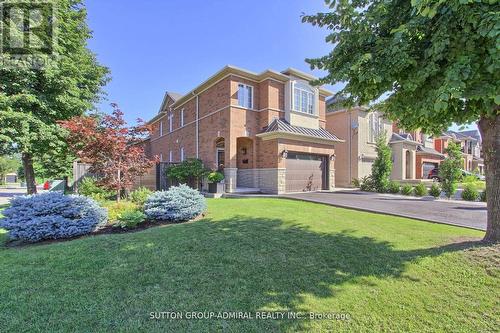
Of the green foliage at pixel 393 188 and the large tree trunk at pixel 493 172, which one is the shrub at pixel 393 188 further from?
the large tree trunk at pixel 493 172

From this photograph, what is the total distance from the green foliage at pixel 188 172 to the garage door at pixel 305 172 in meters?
5.26

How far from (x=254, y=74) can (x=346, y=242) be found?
42.4 feet

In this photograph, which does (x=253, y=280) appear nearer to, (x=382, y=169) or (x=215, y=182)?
(x=215, y=182)

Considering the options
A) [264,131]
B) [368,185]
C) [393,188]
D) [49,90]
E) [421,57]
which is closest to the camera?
[421,57]

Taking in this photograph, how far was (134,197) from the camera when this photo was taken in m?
→ 9.12

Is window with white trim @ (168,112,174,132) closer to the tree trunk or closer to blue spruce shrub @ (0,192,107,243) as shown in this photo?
the tree trunk

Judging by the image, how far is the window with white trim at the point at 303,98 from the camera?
55.5ft

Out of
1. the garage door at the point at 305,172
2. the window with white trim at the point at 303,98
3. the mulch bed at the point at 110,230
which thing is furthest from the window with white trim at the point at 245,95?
the mulch bed at the point at 110,230

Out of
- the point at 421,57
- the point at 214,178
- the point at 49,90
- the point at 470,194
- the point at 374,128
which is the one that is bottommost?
the point at 470,194

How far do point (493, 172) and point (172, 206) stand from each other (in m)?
7.57

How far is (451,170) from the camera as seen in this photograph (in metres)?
14.6

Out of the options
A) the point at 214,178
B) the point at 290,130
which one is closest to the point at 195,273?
the point at 214,178

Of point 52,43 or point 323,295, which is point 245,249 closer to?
point 323,295

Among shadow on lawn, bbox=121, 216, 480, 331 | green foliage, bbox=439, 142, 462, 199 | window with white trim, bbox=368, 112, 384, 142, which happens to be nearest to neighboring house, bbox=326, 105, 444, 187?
window with white trim, bbox=368, 112, 384, 142
